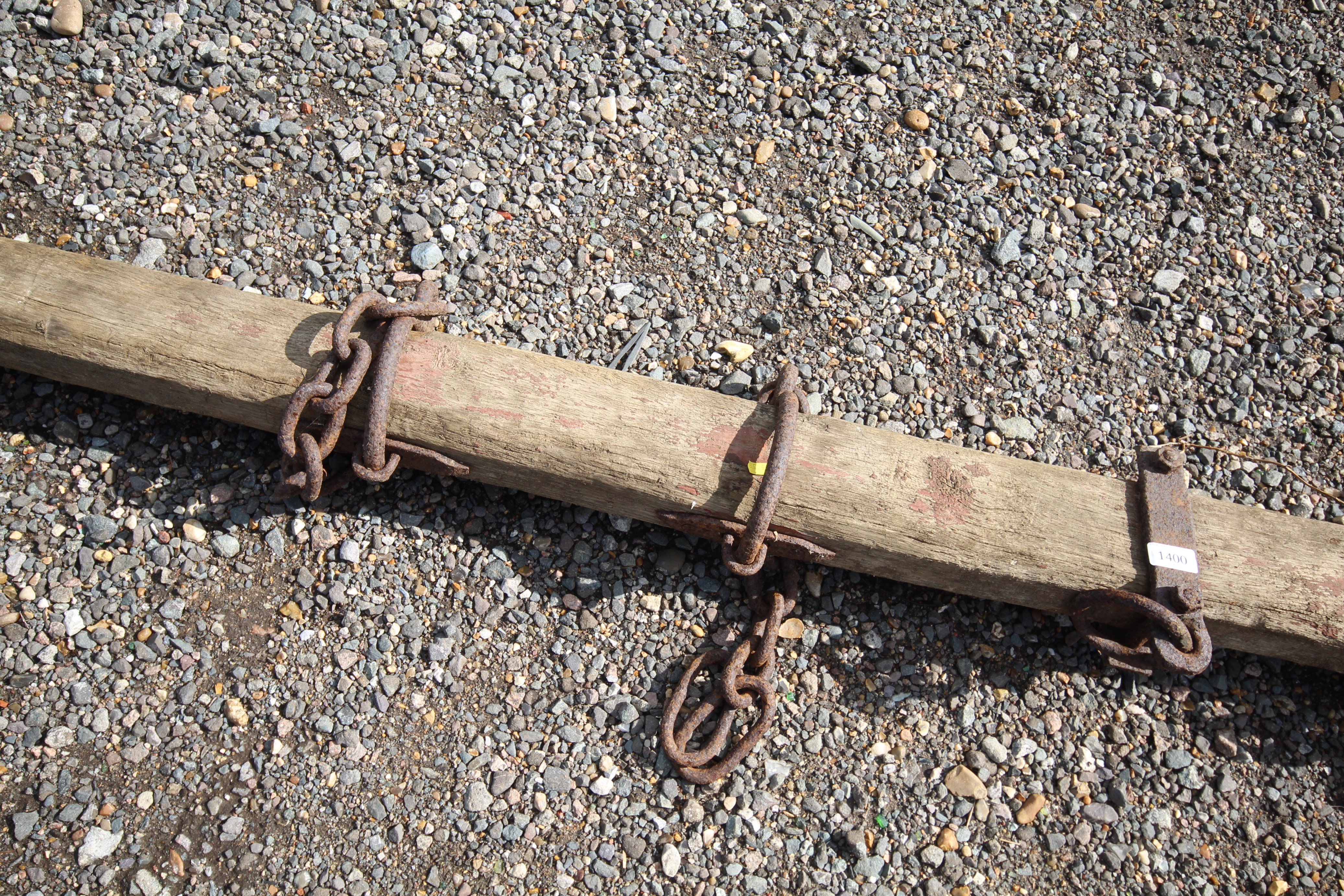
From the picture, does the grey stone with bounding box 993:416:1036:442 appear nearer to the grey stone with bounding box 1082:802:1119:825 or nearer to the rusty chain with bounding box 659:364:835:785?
the rusty chain with bounding box 659:364:835:785

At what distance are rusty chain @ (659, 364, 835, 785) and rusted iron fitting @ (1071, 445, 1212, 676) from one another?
909mm

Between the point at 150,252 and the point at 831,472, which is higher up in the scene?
the point at 831,472

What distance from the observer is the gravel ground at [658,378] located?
299 cm

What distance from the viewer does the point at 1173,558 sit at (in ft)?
9.28

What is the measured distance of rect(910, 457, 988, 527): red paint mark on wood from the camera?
291 cm

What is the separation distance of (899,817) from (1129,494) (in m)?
1.36

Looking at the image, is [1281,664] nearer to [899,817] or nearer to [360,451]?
[899,817]

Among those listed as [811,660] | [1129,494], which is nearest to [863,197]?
[1129,494]

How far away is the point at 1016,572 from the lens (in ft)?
9.59

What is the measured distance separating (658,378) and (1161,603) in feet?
6.48

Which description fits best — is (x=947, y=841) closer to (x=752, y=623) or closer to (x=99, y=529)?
(x=752, y=623)

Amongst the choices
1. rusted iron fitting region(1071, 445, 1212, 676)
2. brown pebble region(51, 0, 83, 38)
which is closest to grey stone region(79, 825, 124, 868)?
rusted iron fitting region(1071, 445, 1212, 676)

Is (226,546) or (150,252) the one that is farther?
(150,252)

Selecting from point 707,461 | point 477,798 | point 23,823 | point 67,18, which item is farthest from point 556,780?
point 67,18
